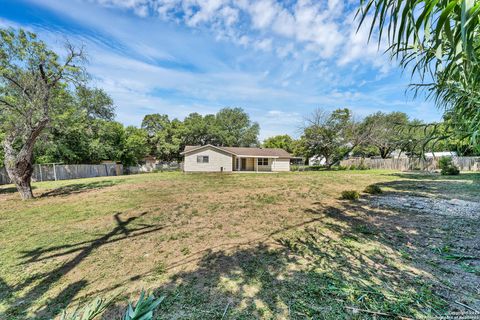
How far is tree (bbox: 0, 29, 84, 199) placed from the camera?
770cm

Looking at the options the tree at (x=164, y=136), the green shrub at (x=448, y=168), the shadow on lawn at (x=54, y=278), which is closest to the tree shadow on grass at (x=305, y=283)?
the shadow on lawn at (x=54, y=278)

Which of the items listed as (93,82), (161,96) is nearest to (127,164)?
(161,96)

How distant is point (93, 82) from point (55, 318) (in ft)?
32.9

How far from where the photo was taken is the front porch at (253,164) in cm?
2606

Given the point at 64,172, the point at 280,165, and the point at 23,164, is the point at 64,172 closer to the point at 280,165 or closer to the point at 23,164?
the point at 23,164

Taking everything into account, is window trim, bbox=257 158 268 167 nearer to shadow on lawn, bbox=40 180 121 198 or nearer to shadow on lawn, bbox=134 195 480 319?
shadow on lawn, bbox=40 180 121 198

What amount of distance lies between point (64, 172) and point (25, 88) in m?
11.8

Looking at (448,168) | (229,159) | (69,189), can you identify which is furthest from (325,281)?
(229,159)

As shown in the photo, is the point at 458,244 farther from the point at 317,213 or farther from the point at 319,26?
the point at 319,26

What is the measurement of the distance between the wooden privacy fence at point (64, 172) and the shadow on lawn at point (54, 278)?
53.8ft

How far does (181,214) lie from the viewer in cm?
545

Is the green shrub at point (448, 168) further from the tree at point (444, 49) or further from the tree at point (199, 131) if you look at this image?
the tree at point (199, 131)

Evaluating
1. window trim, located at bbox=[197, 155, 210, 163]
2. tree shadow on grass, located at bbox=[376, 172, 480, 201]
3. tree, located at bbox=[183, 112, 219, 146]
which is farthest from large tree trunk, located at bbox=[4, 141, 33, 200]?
tree, located at bbox=[183, 112, 219, 146]

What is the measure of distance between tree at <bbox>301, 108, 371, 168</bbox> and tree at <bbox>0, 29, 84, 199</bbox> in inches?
895
